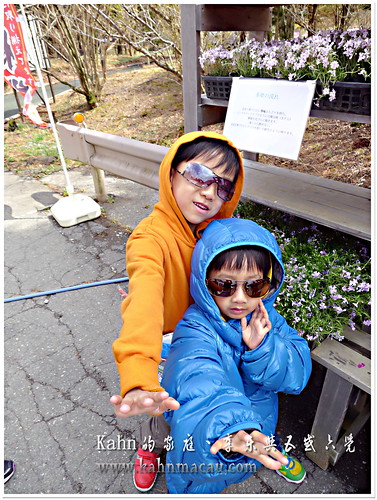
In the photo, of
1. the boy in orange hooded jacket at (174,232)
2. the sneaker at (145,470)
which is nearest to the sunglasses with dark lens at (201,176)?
the boy in orange hooded jacket at (174,232)

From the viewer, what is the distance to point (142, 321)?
1.37 m

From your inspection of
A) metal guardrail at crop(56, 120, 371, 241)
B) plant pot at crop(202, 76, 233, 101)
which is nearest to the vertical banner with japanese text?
metal guardrail at crop(56, 120, 371, 241)

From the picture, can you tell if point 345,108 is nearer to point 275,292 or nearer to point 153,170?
point 275,292

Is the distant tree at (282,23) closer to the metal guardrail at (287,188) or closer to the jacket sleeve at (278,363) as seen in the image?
the metal guardrail at (287,188)

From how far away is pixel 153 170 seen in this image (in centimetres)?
360

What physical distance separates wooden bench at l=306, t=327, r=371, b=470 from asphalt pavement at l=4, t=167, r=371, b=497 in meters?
0.10

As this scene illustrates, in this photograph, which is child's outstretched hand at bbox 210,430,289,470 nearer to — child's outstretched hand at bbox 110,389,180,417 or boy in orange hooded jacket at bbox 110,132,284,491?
child's outstretched hand at bbox 110,389,180,417

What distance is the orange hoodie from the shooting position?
4.17ft

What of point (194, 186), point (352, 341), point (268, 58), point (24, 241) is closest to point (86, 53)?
point (24, 241)

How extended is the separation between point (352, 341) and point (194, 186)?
45.8 inches

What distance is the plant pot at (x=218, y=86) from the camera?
220 cm

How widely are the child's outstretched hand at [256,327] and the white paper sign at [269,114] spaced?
2.57 feet

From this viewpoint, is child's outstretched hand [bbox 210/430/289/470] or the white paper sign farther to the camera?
the white paper sign

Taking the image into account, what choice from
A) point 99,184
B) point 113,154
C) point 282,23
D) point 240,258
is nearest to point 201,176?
point 240,258
